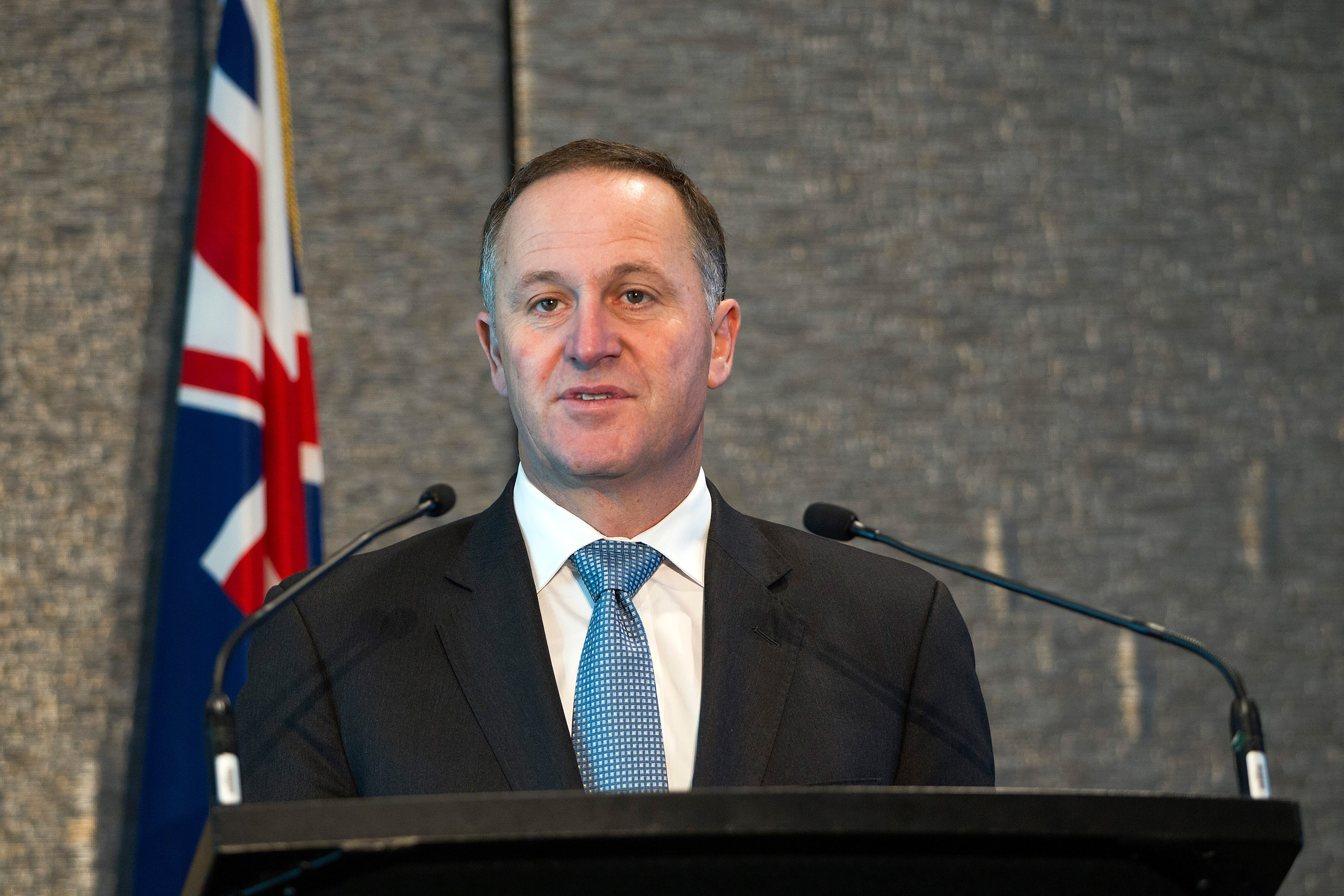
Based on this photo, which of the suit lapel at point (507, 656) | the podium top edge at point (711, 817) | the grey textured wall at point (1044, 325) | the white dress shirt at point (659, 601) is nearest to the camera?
the podium top edge at point (711, 817)

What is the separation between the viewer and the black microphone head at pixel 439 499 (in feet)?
4.23

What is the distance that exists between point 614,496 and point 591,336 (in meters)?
0.19

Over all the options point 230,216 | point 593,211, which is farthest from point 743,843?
point 230,216

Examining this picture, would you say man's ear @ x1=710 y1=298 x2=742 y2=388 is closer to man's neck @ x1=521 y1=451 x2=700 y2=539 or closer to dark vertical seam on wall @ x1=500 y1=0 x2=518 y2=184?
man's neck @ x1=521 y1=451 x2=700 y2=539

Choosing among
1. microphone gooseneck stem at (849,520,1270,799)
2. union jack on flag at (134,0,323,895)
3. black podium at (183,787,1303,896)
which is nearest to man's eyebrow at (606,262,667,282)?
microphone gooseneck stem at (849,520,1270,799)

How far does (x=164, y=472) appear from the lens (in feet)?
7.63

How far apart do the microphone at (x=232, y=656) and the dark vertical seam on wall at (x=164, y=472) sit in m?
1.05

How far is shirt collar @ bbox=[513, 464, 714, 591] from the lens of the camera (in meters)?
1.44

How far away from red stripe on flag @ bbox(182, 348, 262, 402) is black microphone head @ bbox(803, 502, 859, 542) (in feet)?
3.98

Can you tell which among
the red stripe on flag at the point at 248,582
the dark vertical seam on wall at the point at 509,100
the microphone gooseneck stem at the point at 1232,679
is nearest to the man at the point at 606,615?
the microphone gooseneck stem at the point at 1232,679

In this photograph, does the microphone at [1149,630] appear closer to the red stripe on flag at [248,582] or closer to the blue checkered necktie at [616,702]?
the blue checkered necktie at [616,702]

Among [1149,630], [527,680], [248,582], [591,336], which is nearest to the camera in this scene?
[1149,630]

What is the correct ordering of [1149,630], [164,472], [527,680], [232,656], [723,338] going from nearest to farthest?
1. [232,656]
2. [1149,630]
3. [527,680]
4. [723,338]
5. [164,472]

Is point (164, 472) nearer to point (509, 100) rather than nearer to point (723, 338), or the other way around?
point (509, 100)
